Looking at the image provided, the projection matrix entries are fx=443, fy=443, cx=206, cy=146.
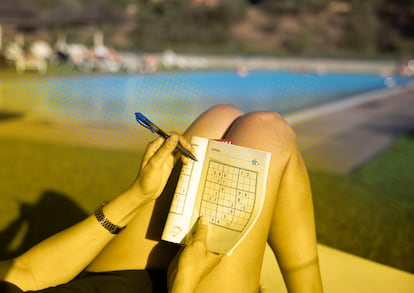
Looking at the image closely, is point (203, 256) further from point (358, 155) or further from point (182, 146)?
point (358, 155)

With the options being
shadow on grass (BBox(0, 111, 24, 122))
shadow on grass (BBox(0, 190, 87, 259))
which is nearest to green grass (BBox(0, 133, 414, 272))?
shadow on grass (BBox(0, 190, 87, 259))

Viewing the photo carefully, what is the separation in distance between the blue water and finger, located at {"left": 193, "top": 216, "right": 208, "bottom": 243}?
492 cm

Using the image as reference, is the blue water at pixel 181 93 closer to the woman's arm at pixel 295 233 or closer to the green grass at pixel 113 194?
the green grass at pixel 113 194

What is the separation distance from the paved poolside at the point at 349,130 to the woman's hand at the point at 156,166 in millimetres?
3228

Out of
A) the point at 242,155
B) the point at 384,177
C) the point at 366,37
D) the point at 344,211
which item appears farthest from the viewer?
the point at 366,37

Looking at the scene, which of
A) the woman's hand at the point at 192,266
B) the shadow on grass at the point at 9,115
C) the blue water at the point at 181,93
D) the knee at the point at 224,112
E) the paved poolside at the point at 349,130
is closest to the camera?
the woman's hand at the point at 192,266

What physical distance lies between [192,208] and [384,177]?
330 cm

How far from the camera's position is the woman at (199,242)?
1.11 meters

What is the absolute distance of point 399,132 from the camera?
612 centimetres

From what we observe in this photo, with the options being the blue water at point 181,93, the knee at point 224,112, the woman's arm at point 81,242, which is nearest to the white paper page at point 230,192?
the woman's arm at point 81,242

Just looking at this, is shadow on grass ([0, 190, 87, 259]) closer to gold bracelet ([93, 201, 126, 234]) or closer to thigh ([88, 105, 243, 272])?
thigh ([88, 105, 243, 272])

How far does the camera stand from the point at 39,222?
2674mm

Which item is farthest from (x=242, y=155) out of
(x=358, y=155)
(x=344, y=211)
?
(x=358, y=155)

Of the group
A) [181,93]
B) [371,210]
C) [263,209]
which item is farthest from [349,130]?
[263,209]
